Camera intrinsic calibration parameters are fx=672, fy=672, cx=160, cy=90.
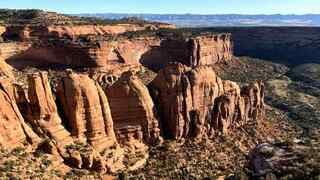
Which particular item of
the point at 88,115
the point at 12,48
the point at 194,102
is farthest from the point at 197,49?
the point at 88,115

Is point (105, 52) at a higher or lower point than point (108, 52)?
higher

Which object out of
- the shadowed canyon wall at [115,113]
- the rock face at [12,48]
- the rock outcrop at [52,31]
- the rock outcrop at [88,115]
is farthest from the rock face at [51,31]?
the rock outcrop at [88,115]

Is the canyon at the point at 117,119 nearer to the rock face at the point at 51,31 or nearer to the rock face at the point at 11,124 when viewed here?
the rock face at the point at 11,124

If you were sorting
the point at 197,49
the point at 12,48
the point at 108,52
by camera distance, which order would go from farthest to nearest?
the point at 197,49
the point at 108,52
the point at 12,48

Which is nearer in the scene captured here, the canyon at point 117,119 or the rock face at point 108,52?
the canyon at point 117,119

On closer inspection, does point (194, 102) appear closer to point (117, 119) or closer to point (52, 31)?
point (117, 119)

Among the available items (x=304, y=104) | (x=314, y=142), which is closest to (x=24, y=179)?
(x=314, y=142)

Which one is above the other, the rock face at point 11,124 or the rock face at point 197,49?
the rock face at point 11,124
